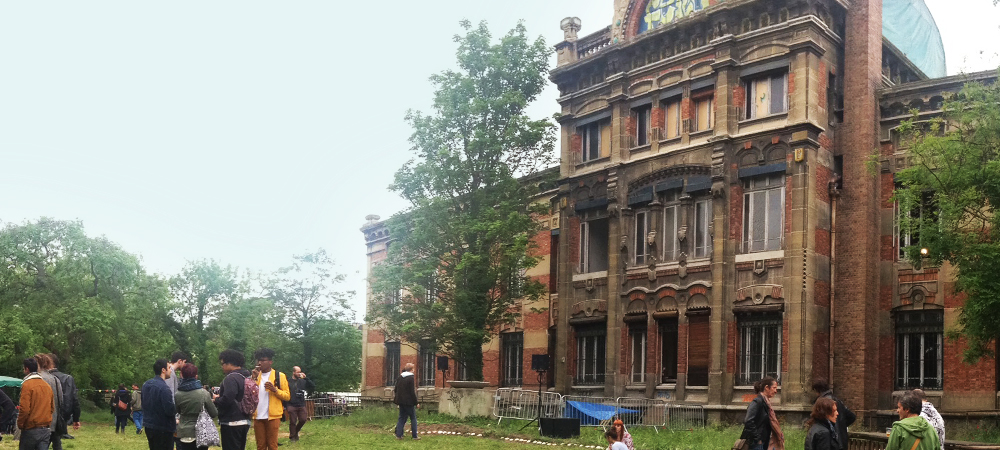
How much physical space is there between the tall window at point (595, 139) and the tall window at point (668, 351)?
19.1 ft

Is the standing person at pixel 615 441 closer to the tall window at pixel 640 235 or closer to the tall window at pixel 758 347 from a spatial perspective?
the tall window at pixel 758 347

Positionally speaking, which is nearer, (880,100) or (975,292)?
(975,292)

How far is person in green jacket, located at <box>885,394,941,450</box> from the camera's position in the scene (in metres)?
10.6

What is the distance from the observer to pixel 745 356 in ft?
88.9

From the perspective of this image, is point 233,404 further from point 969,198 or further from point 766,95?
point 766,95

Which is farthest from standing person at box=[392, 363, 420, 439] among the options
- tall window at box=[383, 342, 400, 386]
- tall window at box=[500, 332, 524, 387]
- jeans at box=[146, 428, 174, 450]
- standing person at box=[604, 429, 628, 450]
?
tall window at box=[383, 342, 400, 386]


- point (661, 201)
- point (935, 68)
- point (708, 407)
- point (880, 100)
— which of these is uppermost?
point (935, 68)

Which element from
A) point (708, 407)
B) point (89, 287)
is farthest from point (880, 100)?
point (89, 287)

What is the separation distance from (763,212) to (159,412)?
17869 mm

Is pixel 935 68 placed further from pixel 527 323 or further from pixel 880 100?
pixel 527 323

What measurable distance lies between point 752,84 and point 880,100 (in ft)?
10.9

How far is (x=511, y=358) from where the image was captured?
123 feet

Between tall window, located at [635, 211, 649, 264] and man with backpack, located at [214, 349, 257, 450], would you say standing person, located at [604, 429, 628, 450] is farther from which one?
tall window, located at [635, 211, 649, 264]

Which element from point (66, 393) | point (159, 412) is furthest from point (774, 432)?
point (66, 393)
